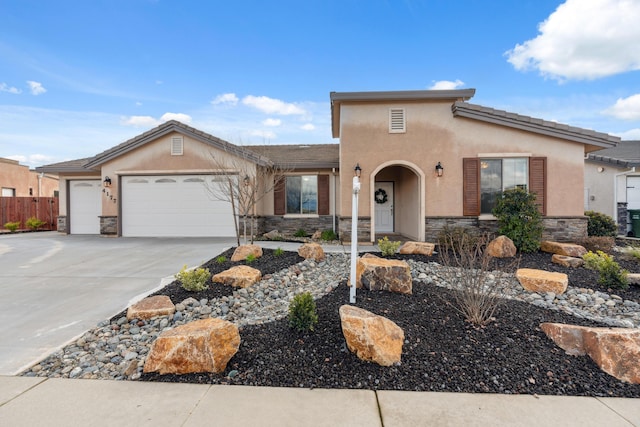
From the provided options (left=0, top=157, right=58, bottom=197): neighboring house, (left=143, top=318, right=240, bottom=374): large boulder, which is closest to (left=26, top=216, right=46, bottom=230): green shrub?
(left=0, top=157, right=58, bottom=197): neighboring house

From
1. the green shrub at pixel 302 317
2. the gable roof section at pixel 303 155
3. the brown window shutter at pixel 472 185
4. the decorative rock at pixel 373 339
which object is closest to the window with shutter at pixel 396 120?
the brown window shutter at pixel 472 185

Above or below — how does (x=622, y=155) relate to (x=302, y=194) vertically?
above

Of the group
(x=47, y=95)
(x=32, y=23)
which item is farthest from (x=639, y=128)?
(x=47, y=95)

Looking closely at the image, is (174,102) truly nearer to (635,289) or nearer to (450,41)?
(450,41)

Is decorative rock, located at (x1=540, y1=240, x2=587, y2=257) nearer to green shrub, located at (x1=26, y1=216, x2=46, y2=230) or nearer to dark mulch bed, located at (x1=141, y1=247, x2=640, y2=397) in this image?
dark mulch bed, located at (x1=141, y1=247, x2=640, y2=397)

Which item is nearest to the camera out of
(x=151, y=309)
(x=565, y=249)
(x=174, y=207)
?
(x=151, y=309)

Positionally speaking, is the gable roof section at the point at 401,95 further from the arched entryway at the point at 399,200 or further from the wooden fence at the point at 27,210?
the wooden fence at the point at 27,210

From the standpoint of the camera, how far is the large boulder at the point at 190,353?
2.85m

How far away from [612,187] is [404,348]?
15371 millimetres

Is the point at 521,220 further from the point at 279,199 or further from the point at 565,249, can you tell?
the point at 279,199

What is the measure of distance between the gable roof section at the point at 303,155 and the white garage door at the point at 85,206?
6.94 m

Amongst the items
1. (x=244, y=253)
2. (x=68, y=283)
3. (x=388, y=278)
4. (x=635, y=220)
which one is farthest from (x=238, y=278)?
(x=635, y=220)

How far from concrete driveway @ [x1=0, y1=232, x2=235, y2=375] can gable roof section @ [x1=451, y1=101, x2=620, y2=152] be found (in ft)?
27.5

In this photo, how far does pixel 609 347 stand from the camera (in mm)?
2893
